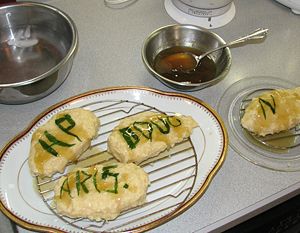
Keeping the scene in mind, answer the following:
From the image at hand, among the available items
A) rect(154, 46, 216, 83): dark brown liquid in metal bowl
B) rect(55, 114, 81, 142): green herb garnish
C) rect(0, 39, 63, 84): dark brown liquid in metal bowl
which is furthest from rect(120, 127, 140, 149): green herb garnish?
rect(0, 39, 63, 84): dark brown liquid in metal bowl

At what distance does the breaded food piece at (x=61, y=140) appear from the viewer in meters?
0.90

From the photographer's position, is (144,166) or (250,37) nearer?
(144,166)

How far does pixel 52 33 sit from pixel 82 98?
28cm

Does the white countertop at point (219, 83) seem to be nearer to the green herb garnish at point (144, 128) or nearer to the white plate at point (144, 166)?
the white plate at point (144, 166)

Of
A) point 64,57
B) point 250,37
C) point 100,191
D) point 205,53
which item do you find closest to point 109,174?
point 100,191

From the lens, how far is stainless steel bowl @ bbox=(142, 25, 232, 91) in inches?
44.0

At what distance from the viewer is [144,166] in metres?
0.95

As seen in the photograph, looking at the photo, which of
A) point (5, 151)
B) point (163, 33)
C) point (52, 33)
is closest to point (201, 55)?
point (163, 33)

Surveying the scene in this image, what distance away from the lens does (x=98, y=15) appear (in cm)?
134

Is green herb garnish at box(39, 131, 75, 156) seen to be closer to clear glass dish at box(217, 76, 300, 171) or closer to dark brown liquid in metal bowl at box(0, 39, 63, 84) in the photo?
dark brown liquid in metal bowl at box(0, 39, 63, 84)

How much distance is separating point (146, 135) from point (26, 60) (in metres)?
0.45

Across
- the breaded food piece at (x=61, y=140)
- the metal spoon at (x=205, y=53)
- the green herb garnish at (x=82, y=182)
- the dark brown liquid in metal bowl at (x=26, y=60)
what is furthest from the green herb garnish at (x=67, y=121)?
the metal spoon at (x=205, y=53)

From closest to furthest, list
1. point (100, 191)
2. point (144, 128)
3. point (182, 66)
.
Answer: point (100, 191), point (144, 128), point (182, 66)

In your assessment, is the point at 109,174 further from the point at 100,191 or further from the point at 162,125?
the point at 162,125
